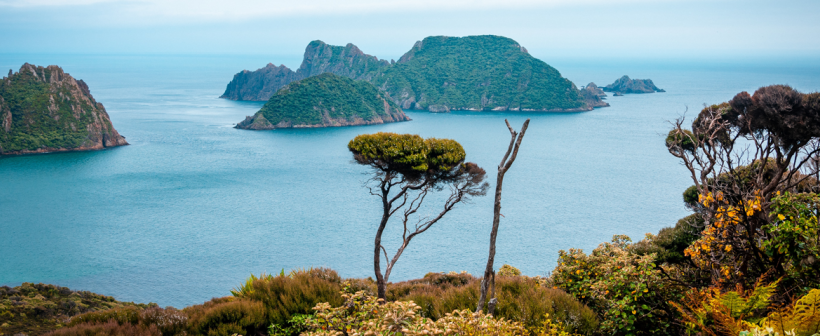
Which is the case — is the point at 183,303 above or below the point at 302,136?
below

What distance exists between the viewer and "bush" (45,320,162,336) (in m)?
9.08

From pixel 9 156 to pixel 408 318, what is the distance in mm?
112895

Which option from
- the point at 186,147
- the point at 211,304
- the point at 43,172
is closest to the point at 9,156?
the point at 43,172

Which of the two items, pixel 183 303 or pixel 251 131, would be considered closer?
pixel 183 303

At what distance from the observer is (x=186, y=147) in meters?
103

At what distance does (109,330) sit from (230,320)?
218 cm

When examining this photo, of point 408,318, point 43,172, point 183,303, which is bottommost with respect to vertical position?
point 183,303

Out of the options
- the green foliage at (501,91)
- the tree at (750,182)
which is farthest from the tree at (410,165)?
the green foliage at (501,91)

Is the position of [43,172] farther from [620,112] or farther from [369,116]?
[620,112]

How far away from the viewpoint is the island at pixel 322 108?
5305 inches

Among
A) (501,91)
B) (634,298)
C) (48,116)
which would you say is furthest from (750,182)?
(501,91)

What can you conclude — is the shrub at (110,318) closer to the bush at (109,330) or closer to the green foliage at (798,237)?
the bush at (109,330)

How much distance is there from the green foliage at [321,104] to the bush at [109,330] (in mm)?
128865

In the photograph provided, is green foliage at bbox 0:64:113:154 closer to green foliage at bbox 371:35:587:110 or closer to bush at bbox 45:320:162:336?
bush at bbox 45:320:162:336
